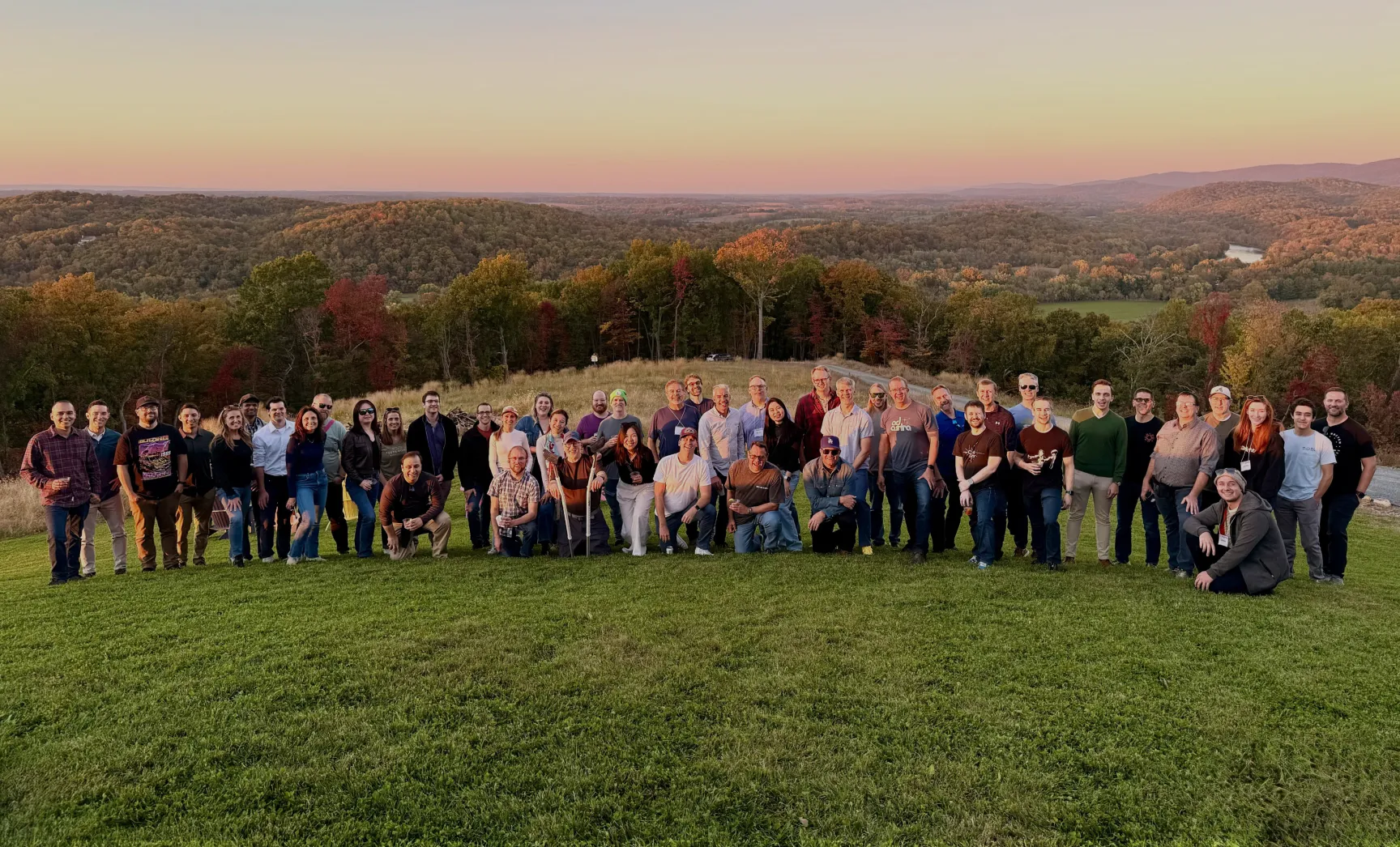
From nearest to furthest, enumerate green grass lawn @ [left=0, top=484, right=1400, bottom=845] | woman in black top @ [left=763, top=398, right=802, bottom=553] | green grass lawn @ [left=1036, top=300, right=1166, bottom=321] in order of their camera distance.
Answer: green grass lawn @ [left=0, top=484, right=1400, bottom=845]
woman in black top @ [left=763, top=398, right=802, bottom=553]
green grass lawn @ [left=1036, top=300, right=1166, bottom=321]

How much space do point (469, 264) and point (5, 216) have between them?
2129 inches

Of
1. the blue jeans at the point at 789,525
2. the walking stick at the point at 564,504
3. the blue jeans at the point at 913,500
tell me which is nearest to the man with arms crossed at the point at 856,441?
the blue jeans at the point at 913,500

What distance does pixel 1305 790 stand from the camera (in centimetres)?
445

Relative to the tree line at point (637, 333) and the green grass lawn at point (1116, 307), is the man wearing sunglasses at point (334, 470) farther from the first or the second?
the green grass lawn at point (1116, 307)

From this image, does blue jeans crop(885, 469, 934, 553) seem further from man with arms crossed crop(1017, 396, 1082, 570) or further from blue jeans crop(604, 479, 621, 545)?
blue jeans crop(604, 479, 621, 545)

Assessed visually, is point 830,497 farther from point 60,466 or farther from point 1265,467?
point 60,466

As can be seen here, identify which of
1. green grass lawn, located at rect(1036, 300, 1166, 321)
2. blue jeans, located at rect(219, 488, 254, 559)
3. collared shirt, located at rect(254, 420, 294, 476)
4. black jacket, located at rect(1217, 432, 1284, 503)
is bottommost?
green grass lawn, located at rect(1036, 300, 1166, 321)

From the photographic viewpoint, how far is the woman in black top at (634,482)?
973 centimetres

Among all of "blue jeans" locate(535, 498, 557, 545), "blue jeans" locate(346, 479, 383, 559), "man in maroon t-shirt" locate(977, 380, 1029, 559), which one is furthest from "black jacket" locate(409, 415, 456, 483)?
"man in maroon t-shirt" locate(977, 380, 1029, 559)

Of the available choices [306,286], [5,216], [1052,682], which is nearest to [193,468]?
[1052,682]

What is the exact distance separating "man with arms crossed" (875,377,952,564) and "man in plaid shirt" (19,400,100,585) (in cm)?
906

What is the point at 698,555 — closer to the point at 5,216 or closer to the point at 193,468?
the point at 193,468

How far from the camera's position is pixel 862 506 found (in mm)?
9641

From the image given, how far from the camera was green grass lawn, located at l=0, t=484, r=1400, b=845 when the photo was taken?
4.27 m
